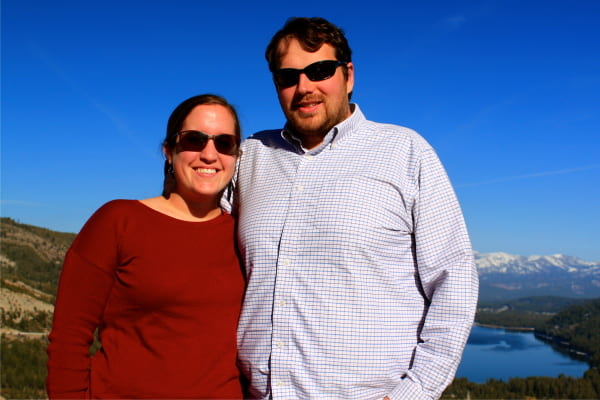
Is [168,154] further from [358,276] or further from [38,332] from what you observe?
[38,332]

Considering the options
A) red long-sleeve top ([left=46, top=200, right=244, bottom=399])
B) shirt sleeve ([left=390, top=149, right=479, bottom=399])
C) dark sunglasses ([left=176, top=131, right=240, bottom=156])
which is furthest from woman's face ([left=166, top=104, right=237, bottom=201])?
shirt sleeve ([left=390, top=149, right=479, bottom=399])

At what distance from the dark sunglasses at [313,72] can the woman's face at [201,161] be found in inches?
20.6

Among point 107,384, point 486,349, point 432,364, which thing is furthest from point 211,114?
point 486,349

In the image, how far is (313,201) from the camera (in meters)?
3.27

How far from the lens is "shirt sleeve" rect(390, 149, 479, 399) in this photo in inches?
120

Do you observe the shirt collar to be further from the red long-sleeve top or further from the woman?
the red long-sleeve top

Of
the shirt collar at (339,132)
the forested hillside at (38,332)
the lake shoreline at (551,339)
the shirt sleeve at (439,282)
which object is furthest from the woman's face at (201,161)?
the lake shoreline at (551,339)

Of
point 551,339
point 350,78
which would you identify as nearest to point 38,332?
point 350,78

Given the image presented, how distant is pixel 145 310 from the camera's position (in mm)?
3057

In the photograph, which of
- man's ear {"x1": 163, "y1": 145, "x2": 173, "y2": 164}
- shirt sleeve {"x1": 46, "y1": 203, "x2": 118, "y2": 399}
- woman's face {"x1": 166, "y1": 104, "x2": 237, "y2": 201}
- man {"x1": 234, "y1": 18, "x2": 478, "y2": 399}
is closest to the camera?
shirt sleeve {"x1": 46, "y1": 203, "x2": 118, "y2": 399}

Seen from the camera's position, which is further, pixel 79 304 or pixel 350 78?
pixel 350 78

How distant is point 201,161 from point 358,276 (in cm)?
134

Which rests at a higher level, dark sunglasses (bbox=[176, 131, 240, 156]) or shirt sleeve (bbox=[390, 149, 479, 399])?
dark sunglasses (bbox=[176, 131, 240, 156])

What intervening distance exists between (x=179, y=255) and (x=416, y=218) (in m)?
1.53
